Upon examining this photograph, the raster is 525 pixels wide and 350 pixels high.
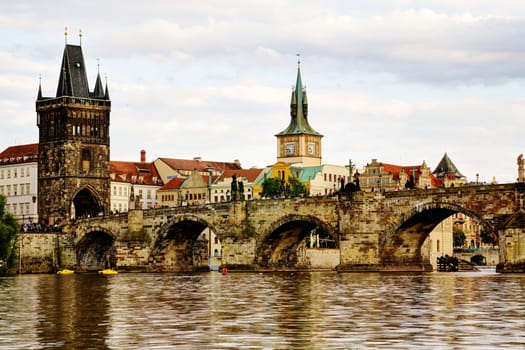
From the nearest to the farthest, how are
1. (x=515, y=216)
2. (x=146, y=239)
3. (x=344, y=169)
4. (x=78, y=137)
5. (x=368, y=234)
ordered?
(x=515, y=216), (x=368, y=234), (x=146, y=239), (x=78, y=137), (x=344, y=169)

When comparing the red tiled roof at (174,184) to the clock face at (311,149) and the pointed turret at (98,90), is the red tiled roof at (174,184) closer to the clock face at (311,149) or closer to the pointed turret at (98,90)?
the clock face at (311,149)

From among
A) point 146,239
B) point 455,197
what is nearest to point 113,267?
point 146,239

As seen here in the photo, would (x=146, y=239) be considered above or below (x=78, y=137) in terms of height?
below

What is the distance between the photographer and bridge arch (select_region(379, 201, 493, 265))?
83062 millimetres

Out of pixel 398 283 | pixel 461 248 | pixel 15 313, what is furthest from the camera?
pixel 461 248

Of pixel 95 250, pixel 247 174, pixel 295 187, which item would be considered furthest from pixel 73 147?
pixel 247 174

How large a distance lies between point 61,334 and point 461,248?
→ 396 ft

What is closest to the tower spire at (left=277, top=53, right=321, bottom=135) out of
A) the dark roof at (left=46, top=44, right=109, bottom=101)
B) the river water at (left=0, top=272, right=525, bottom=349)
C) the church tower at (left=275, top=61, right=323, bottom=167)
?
the church tower at (left=275, top=61, right=323, bottom=167)

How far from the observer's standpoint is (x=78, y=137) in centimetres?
12412

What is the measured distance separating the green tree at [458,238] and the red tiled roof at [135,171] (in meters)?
39.4

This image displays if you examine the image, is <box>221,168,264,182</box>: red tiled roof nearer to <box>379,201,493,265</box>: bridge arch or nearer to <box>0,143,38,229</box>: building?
<box>0,143,38,229</box>: building

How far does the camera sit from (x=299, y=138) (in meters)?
177

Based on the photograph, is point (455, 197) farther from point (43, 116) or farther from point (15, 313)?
point (43, 116)

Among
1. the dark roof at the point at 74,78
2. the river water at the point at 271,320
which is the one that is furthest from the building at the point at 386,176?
the river water at the point at 271,320
